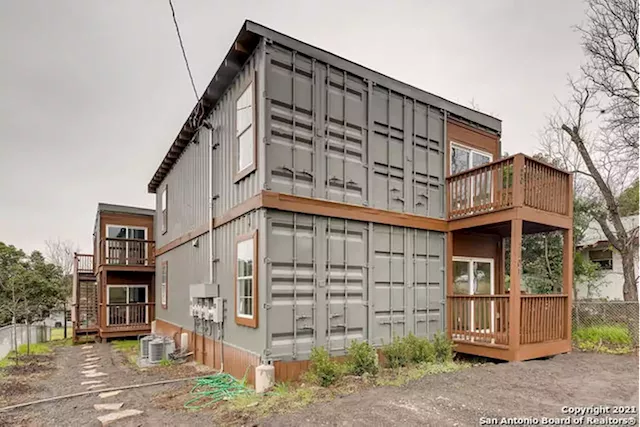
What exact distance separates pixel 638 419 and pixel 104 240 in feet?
54.2

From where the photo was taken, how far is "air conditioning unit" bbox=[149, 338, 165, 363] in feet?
33.0

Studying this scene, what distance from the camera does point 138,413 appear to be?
18.6 feet

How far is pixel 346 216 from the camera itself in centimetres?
721

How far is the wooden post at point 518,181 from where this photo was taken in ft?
24.4

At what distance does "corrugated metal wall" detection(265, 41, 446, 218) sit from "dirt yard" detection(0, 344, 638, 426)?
337 centimetres

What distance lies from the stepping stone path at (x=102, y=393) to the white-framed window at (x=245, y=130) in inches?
166

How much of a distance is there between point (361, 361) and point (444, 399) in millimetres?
1666

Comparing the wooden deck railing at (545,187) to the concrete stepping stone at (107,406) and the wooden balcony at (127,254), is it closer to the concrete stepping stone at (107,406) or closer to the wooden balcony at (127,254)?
the concrete stepping stone at (107,406)

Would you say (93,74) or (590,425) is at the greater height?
(93,74)

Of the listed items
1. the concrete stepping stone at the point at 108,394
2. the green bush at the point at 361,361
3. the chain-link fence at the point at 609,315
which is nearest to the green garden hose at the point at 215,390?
the concrete stepping stone at the point at 108,394

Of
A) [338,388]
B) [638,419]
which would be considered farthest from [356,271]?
[638,419]

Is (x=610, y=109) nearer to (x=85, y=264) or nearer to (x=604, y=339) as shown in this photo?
(x=604, y=339)

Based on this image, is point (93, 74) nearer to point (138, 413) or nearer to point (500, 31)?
point (138, 413)

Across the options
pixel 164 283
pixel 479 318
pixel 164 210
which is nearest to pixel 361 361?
pixel 479 318
